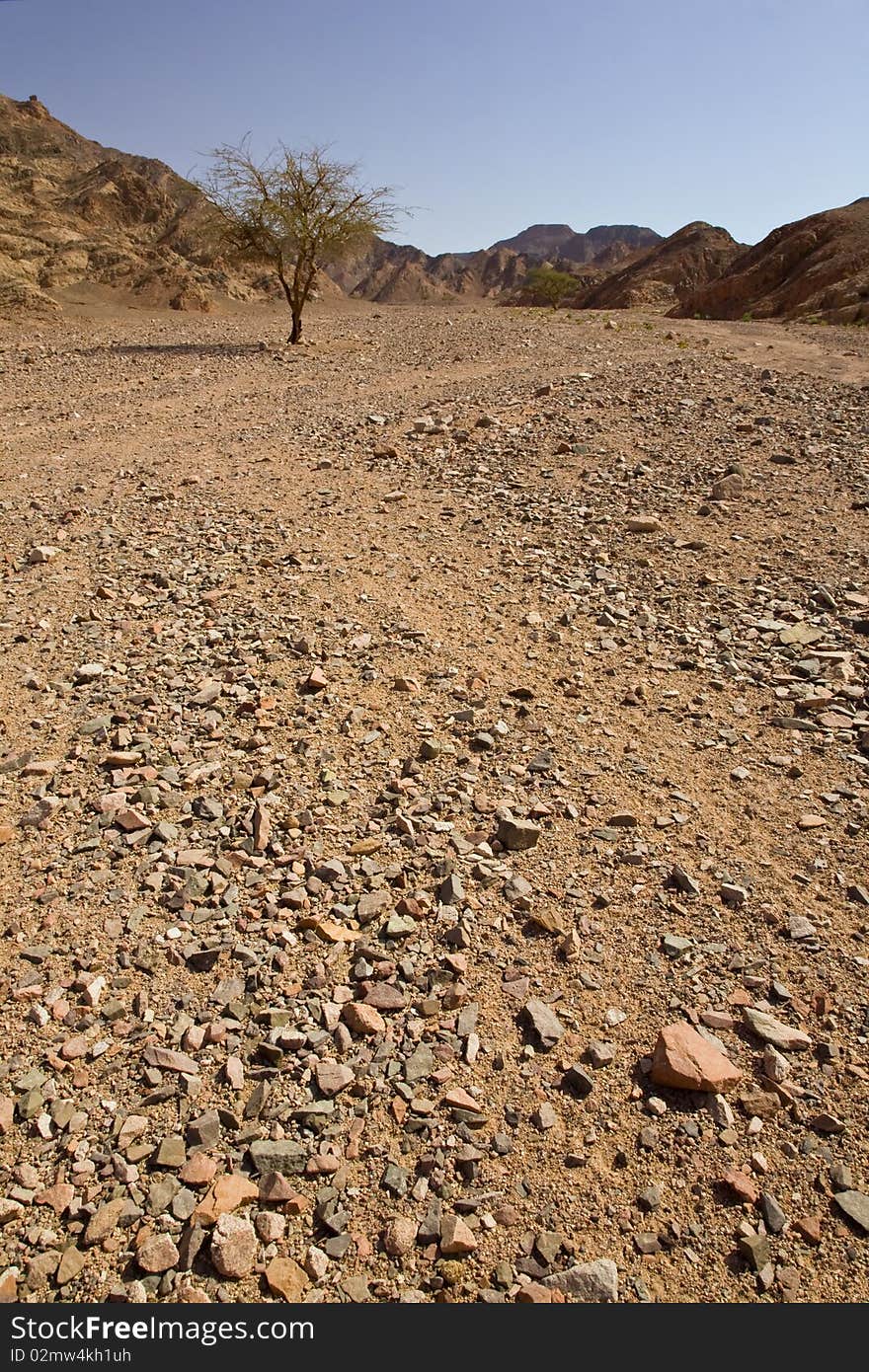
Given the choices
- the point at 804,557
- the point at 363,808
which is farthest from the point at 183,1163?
the point at 804,557

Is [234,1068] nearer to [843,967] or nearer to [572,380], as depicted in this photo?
[843,967]

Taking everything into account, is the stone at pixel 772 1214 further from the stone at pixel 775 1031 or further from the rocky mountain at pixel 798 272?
the rocky mountain at pixel 798 272

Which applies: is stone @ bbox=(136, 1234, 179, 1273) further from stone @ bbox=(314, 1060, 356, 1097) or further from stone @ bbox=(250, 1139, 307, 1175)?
stone @ bbox=(314, 1060, 356, 1097)

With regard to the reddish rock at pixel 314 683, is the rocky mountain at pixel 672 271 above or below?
above

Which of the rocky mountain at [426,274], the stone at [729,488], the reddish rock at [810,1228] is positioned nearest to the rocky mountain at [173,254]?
the stone at [729,488]

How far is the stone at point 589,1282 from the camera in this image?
97.2 inches

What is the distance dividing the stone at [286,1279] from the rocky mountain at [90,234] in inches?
1150

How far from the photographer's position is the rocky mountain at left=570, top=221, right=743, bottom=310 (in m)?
58.6

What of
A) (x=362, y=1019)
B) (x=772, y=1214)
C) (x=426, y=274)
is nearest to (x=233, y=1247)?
(x=362, y=1019)

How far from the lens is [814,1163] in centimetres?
285

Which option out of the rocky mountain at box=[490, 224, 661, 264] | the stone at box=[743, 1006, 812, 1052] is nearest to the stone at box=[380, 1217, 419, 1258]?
the stone at box=[743, 1006, 812, 1052]

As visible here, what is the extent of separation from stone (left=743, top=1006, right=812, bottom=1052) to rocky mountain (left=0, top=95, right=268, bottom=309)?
1150 inches
